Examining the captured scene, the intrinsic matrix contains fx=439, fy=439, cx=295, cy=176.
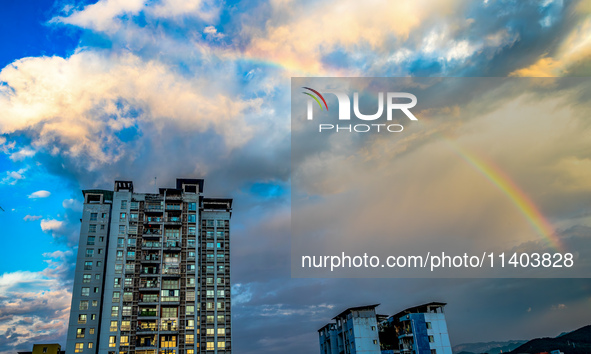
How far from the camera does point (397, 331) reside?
303ft

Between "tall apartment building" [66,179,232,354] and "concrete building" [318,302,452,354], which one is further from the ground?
"tall apartment building" [66,179,232,354]

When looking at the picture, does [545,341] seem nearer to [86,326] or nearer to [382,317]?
[382,317]

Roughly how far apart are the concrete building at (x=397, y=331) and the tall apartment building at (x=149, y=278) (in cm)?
3013

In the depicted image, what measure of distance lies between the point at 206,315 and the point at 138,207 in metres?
30.3

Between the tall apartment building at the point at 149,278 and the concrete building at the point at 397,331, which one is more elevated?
the tall apartment building at the point at 149,278

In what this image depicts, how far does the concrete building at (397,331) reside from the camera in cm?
8575

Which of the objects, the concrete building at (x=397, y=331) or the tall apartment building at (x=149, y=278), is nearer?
the concrete building at (x=397, y=331)

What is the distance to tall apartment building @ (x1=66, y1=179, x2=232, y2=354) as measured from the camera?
9162 cm

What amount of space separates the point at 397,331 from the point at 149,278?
54.7 m

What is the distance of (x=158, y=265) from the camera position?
98.2 m

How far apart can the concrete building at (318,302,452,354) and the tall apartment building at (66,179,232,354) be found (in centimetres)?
3013

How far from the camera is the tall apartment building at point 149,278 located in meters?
91.6

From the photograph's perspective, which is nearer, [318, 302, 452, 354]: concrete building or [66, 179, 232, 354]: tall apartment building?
[318, 302, 452, 354]: concrete building

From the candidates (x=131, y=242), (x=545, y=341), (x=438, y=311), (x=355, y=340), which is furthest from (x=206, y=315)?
(x=545, y=341)
